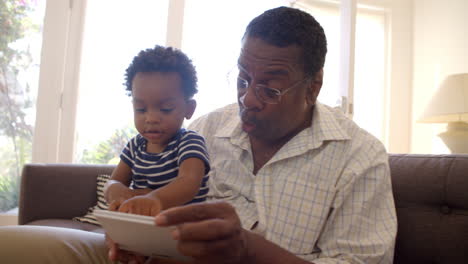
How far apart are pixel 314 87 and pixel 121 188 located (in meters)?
0.75

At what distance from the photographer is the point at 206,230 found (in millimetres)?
658

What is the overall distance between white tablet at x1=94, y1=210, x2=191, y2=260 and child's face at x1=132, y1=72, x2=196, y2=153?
0.38m

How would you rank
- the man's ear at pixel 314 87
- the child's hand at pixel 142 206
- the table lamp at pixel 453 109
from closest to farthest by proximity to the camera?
the child's hand at pixel 142 206 < the man's ear at pixel 314 87 < the table lamp at pixel 453 109

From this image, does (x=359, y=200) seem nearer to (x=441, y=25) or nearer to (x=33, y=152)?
(x=33, y=152)

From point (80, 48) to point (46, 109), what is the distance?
0.61 meters

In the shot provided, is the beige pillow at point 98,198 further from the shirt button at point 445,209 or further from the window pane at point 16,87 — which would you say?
the shirt button at point 445,209

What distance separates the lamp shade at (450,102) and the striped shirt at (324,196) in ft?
5.99

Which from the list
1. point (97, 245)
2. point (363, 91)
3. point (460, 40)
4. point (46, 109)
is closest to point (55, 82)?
point (46, 109)

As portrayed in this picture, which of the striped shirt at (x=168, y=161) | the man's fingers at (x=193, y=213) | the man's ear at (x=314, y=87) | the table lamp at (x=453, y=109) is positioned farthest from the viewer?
the table lamp at (x=453, y=109)

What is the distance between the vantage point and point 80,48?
3410mm

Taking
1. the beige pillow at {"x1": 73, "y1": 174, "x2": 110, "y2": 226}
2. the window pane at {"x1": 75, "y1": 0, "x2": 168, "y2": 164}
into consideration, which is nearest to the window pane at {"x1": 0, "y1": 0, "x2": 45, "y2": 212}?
the window pane at {"x1": 75, "y1": 0, "x2": 168, "y2": 164}

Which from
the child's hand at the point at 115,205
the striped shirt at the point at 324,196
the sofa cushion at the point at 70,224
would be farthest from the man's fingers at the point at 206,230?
the sofa cushion at the point at 70,224

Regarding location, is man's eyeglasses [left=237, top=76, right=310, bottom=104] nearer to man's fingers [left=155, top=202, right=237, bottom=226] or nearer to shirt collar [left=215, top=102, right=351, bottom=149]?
shirt collar [left=215, top=102, right=351, bottom=149]

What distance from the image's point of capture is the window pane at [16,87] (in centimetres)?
330
